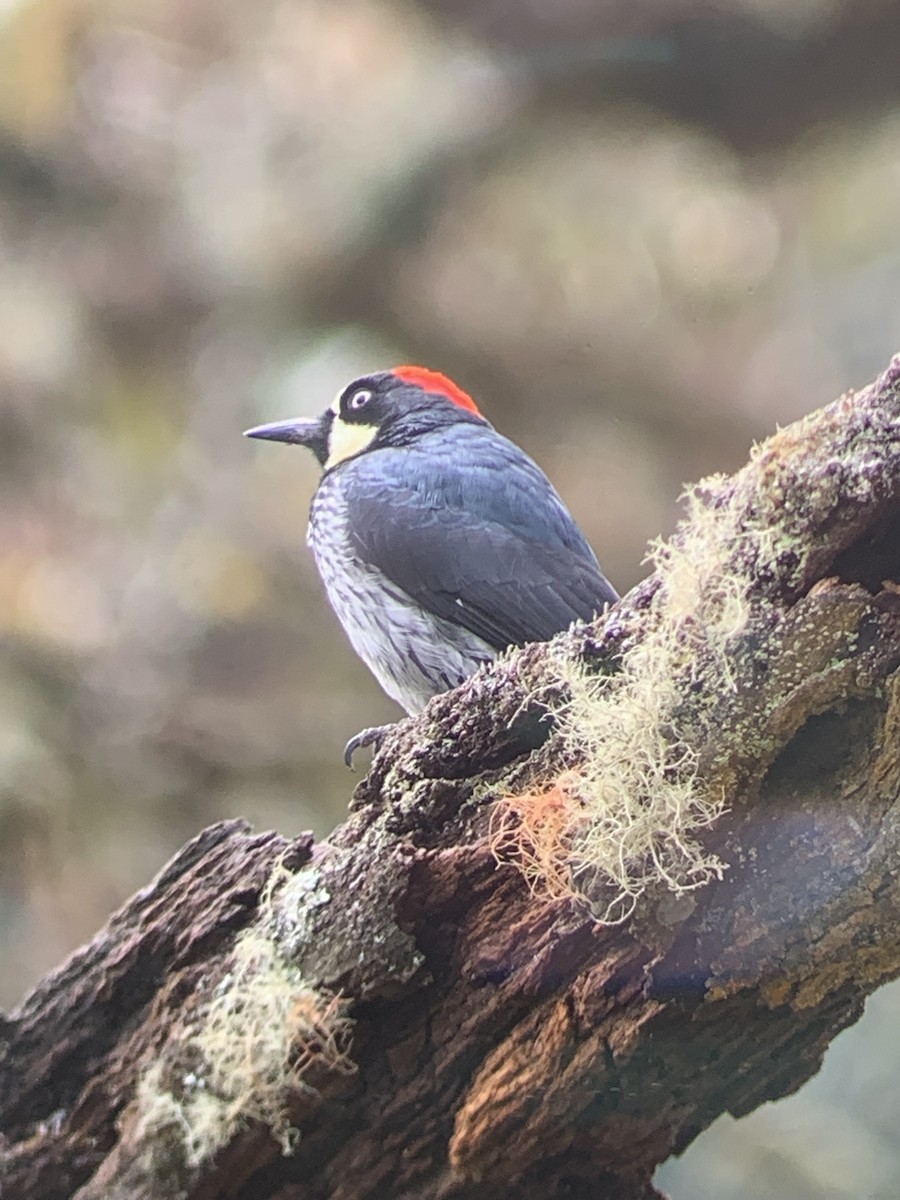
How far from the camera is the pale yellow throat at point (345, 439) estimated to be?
8.41 feet

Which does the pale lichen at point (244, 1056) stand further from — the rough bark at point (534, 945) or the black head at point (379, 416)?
the black head at point (379, 416)

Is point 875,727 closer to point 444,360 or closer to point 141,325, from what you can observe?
point 444,360

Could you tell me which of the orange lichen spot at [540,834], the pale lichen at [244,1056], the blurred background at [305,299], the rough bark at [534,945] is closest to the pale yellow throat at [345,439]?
the blurred background at [305,299]

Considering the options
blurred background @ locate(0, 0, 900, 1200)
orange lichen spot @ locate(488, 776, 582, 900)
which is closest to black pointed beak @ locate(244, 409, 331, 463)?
blurred background @ locate(0, 0, 900, 1200)

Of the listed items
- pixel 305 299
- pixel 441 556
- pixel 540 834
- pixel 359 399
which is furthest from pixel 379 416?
pixel 540 834

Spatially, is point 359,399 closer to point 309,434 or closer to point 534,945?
point 309,434

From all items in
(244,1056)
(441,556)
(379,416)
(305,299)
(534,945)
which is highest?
(305,299)

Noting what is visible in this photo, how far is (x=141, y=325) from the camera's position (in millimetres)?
3713

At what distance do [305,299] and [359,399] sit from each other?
1.11 metres

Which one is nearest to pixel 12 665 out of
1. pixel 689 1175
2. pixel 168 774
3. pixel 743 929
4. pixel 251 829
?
pixel 168 774

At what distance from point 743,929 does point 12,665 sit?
267 centimetres

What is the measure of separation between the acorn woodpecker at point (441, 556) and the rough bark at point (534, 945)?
517 mm

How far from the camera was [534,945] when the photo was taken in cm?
124

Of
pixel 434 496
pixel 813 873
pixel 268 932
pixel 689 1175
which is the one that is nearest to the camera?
pixel 813 873
